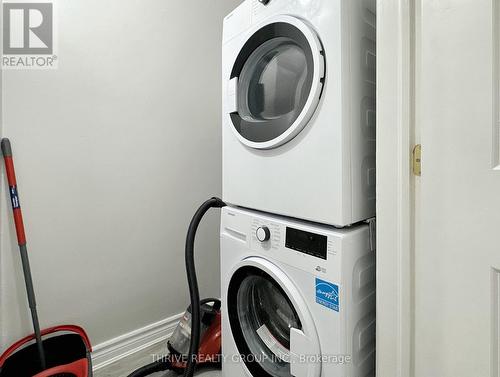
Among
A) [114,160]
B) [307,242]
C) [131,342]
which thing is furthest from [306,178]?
[131,342]

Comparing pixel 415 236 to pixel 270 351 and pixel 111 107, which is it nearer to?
pixel 270 351

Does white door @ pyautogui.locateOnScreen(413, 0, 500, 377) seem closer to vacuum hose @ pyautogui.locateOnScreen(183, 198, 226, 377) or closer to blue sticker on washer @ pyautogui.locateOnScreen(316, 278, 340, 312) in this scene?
blue sticker on washer @ pyautogui.locateOnScreen(316, 278, 340, 312)

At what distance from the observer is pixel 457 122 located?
0.62 metres

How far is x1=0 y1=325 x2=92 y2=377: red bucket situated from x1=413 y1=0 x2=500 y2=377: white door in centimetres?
126

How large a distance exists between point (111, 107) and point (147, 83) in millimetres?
249

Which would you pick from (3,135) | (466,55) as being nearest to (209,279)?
(3,135)

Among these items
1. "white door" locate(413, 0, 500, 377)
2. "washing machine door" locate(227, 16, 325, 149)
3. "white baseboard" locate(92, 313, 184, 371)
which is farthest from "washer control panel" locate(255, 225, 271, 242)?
"white baseboard" locate(92, 313, 184, 371)

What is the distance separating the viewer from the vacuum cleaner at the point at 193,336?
1186mm

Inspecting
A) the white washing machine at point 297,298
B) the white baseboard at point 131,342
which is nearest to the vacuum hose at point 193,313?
the white washing machine at point 297,298

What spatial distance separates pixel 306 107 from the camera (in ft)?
2.77

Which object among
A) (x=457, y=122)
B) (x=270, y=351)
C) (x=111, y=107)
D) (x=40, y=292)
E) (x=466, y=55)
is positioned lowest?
(x=270, y=351)

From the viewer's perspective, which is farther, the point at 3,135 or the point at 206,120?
the point at 206,120

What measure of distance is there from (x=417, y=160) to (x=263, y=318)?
879mm

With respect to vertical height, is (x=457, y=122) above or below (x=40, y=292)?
above
